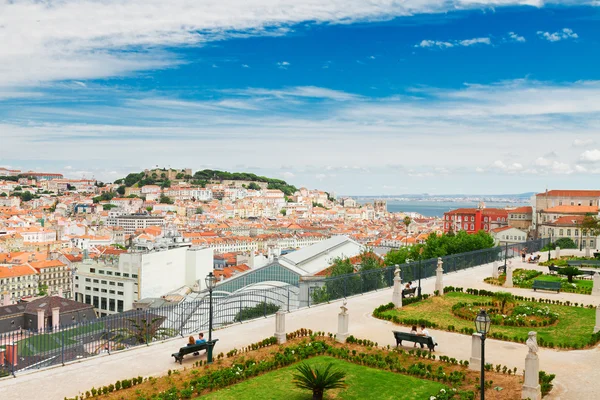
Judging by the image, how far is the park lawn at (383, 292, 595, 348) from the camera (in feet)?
46.1

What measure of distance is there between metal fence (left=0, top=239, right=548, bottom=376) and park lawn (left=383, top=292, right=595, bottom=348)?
2522 mm

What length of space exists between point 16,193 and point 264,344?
645 ft

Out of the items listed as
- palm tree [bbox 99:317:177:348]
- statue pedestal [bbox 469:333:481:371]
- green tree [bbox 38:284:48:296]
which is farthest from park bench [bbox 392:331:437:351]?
green tree [bbox 38:284:48:296]

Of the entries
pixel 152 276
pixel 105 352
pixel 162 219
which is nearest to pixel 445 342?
pixel 105 352

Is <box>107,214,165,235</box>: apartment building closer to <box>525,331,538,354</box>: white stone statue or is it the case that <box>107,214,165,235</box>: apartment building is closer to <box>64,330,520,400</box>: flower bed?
<box>64,330,520,400</box>: flower bed

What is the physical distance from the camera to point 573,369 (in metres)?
11.5

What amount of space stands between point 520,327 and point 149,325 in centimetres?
994

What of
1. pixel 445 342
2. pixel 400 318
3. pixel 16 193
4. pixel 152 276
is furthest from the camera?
pixel 16 193

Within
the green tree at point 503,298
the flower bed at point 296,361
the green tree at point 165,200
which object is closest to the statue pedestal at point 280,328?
the flower bed at point 296,361

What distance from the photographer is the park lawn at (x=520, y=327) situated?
46.1ft

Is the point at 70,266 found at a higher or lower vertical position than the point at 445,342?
lower

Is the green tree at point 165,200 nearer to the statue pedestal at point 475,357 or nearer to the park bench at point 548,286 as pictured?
the park bench at point 548,286

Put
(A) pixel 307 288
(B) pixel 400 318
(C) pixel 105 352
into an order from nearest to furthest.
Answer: (C) pixel 105 352
(B) pixel 400 318
(A) pixel 307 288

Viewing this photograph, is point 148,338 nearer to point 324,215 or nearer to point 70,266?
point 70,266
